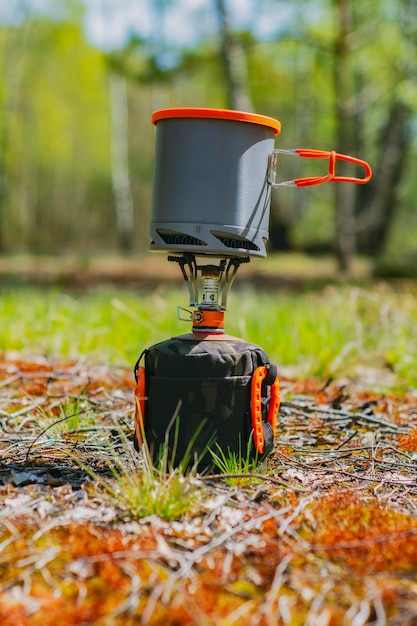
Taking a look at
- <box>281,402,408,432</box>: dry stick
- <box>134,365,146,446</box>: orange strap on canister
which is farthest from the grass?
<box>134,365,146,446</box>: orange strap on canister

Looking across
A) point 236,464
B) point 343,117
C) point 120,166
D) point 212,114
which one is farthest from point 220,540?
point 120,166

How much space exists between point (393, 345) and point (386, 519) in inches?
105

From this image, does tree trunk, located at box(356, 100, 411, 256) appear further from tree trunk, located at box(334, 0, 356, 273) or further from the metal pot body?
the metal pot body

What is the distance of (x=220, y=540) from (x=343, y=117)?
880cm

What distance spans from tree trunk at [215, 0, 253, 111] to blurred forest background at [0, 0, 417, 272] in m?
0.02

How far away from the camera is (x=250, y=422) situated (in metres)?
2.31

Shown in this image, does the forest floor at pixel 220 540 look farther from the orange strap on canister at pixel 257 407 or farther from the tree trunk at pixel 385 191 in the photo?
the tree trunk at pixel 385 191

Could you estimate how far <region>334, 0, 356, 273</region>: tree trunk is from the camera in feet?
31.0

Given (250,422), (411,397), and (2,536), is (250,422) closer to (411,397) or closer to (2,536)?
(2,536)

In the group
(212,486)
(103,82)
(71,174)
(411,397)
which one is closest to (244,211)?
(212,486)

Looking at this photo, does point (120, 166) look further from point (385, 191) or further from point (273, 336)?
point (273, 336)

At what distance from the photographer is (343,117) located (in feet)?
32.2

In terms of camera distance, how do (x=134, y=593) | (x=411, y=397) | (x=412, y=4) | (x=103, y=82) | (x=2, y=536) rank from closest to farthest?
1. (x=134, y=593)
2. (x=2, y=536)
3. (x=411, y=397)
4. (x=412, y=4)
5. (x=103, y=82)

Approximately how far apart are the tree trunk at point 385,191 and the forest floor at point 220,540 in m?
12.9
